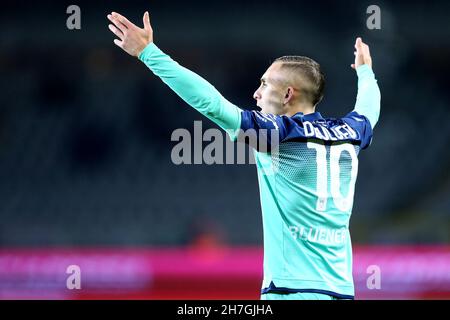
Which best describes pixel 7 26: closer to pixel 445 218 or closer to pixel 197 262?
pixel 197 262

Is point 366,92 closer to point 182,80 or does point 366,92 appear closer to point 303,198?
point 303,198

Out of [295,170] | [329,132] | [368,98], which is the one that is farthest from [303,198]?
[368,98]

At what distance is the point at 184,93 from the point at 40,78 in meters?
8.81

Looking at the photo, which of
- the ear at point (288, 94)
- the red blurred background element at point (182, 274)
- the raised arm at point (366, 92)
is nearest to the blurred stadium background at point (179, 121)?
the red blurred background element at point (182, 274)

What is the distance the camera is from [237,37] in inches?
467

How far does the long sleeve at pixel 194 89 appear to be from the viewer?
3.12 m

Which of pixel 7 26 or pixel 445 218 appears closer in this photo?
pixel 445 218

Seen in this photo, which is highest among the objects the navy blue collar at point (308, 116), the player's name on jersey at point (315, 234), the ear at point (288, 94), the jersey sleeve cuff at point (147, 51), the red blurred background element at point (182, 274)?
the jersey sleeve cuff at point (147, 51)

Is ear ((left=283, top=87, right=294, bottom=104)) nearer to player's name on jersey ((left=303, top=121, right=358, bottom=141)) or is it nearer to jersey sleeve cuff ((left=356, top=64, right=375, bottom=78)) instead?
player's name on jersey ((left=303, top=121, right=358, bottom=141))

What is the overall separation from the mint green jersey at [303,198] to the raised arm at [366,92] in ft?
1.23

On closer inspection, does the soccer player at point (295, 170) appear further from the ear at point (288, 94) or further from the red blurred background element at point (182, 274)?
A: the red blurred background element at point (182, 274)

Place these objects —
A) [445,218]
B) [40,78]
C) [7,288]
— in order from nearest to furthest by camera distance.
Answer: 1. [7,288]
2. [445,218]
3. [40,78]
